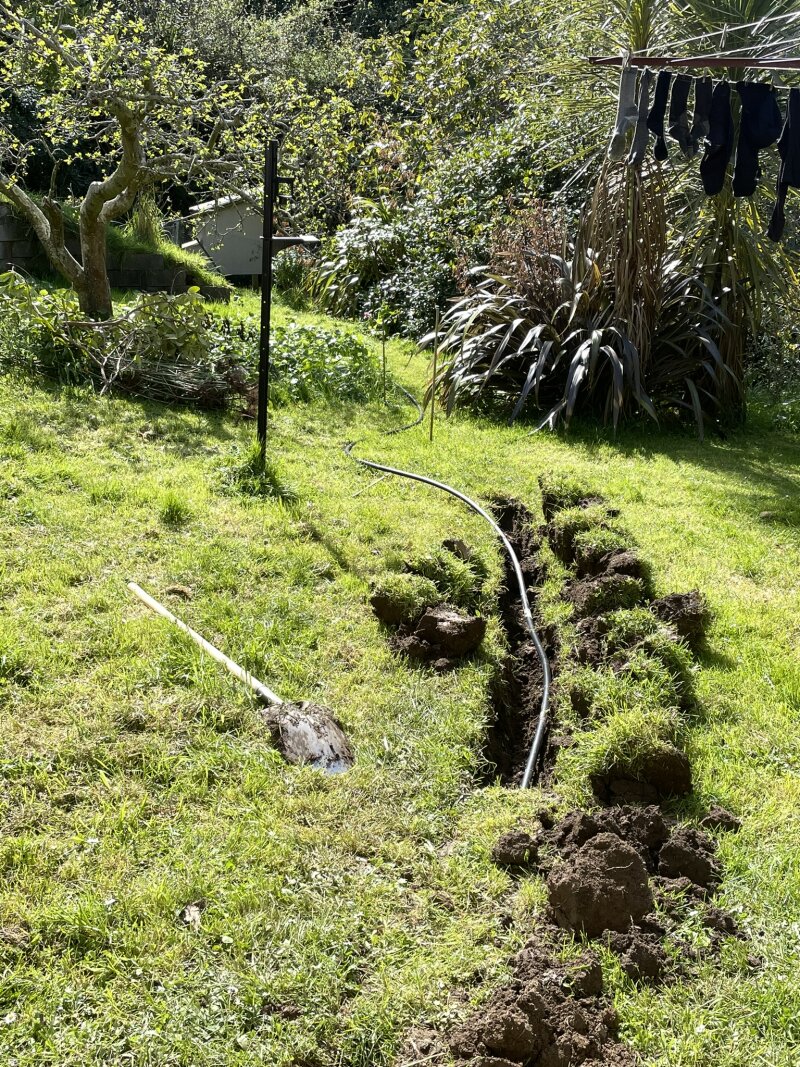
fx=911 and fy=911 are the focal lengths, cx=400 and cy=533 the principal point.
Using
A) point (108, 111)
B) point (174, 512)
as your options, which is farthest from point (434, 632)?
point (108, 111)

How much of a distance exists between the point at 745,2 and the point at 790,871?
7.45m

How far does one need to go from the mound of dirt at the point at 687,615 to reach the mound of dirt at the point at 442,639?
759 mm

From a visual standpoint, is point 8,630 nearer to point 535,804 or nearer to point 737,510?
point 535,804

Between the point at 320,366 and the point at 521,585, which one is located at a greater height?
the point at 320,366

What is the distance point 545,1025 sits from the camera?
2.01m

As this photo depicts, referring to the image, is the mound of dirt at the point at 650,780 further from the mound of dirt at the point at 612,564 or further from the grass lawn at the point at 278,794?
the mound of dirt at the point at 612,564

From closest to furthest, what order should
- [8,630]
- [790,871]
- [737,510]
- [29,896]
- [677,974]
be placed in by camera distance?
[677,974] < [29,896] < [790,871] < [8,630] < [737,510]

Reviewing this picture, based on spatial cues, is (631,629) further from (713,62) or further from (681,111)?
(681,111)

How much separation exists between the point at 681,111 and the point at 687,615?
3786 millimetres

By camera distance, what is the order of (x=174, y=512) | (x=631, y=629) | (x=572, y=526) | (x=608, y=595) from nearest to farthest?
(x=631, y=629), (x=608, y=595), (x=572, y=526), (x=174, y=512)

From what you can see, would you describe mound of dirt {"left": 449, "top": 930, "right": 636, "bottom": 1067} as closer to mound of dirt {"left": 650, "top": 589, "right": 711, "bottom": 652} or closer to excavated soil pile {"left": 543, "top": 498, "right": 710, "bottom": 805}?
excavated soil pile {"left": 543, "top": 498, "right": 710, "bottom": 805}

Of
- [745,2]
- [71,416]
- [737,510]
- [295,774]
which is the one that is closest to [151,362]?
[71,416]

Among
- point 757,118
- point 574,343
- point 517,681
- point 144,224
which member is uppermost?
point 757,118

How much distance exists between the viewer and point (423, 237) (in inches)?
454
